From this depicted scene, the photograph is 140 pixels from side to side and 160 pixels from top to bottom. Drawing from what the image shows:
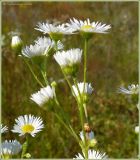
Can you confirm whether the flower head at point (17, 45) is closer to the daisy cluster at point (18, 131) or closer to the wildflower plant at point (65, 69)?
the wildflower plant at point (65, 69)

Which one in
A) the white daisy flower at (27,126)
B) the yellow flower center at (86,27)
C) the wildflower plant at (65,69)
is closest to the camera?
the wildflower plant at (65,69)

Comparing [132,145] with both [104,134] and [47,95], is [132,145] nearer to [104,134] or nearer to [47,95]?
[104,134]

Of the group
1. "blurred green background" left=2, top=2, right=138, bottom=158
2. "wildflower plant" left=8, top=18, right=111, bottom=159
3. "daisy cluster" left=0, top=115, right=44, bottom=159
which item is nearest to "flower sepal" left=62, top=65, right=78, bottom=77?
"wildflower plant" left=8, top=18, right=111, bottom=159

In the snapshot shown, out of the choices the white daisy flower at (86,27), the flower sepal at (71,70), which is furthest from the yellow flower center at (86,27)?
the flower sepal at (71,70)

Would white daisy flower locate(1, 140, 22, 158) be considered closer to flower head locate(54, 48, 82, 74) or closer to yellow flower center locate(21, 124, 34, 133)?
yellow flower center locate(21, 124, 34, 133)

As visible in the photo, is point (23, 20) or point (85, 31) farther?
point (23, 20)

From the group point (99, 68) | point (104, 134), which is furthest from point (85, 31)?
point (99, 68)
